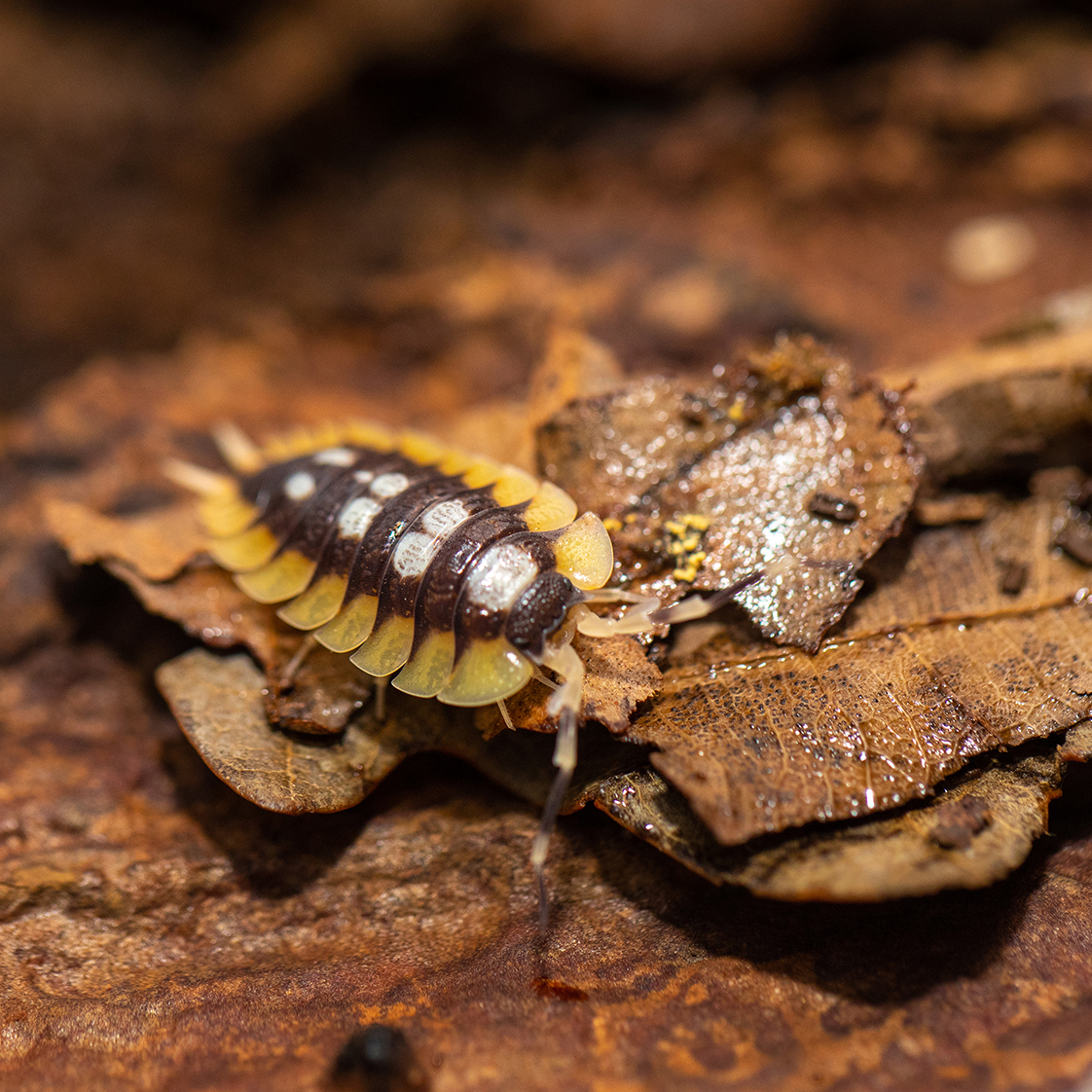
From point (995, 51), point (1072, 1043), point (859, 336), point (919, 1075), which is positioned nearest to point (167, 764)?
point (919, 1075)

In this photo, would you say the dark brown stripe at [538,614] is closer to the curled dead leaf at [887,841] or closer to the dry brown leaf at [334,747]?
the dry brown leaf at [334,747]

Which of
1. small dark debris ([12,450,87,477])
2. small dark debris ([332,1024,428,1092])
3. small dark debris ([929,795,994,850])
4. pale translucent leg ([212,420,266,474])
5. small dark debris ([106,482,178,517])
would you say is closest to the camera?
small dark debris ([332,1024,428,1092])

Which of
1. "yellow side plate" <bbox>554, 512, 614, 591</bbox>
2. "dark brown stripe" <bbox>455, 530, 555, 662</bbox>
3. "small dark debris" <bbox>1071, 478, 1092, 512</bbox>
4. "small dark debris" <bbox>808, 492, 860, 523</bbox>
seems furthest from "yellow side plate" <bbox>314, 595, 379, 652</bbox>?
"small dark debris" <bbox>1071, 478, 1092, 512</bbox>

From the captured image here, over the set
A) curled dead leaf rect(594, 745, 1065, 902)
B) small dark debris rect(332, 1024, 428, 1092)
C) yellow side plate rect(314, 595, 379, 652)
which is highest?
yellow side plate rect(314, 595, 379, 652)

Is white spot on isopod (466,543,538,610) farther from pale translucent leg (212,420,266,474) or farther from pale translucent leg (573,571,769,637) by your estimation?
pale translucent leg (212,420,266,474)

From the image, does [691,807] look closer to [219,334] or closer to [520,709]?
[520,709]

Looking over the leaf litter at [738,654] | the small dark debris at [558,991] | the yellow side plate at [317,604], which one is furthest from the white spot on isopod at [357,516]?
the small dark debris at [558,991]
